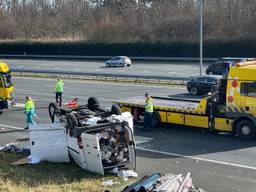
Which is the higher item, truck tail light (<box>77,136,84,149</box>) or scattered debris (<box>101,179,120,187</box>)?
truck tail light (<box>77,136,84,149</box>)

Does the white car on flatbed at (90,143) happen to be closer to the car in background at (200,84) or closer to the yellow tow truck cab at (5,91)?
the yellow tow truck cab at (5,91)

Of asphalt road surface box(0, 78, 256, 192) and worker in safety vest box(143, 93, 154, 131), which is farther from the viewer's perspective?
worker in safety vest box(143, 93, 154, 131)

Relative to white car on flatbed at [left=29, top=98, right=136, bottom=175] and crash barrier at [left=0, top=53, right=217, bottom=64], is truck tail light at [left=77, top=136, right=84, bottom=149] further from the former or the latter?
crash barrier at [left=0, top=53, right=217, bottom=64]

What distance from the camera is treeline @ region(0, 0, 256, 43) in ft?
206

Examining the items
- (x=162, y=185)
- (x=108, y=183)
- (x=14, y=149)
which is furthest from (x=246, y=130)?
(x=14, y=149)

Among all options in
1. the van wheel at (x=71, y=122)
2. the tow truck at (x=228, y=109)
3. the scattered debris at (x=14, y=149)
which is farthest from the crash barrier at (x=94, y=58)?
the van wheel at (x=71, y=122)

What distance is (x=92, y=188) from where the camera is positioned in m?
12.3

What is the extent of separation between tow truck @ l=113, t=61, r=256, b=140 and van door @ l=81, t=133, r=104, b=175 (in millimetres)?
6631

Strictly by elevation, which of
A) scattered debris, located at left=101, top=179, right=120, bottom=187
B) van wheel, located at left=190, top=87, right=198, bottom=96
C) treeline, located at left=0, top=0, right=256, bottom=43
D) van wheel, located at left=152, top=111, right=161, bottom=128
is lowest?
scattered debris, located at left=101, top=179, right=120, bottom=187

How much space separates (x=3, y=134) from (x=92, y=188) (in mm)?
8664

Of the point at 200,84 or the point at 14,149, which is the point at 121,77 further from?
the point at 14,149

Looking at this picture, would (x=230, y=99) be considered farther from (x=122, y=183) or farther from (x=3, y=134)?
(x=3, y=134)

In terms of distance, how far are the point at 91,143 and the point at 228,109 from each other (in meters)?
7.06

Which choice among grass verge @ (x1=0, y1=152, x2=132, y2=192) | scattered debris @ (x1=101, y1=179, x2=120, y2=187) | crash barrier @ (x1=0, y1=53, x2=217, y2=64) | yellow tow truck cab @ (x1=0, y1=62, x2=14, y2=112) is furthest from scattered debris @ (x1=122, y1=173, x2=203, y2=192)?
crash barrier @ (x1=0, y1=53, x2=217, y2=64)
